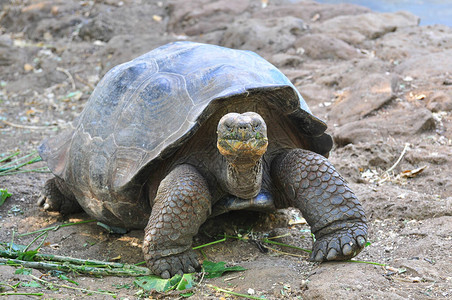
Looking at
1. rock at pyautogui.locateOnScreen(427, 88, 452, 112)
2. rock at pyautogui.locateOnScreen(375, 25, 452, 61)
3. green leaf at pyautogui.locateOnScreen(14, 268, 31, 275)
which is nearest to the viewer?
green leaf at pyautogui.locateOnScreen(14, 268, 31, 275)

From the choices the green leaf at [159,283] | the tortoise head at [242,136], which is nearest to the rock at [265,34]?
the tortoise head at [242,136]

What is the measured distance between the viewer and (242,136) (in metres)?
2.77

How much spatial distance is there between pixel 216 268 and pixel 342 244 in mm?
699

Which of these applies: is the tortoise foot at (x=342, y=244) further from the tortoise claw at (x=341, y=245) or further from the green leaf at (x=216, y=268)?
the green leaf at (x=216, y=268)

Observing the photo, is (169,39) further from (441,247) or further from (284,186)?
(441,247)

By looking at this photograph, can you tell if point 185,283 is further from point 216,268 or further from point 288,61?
point 288,61

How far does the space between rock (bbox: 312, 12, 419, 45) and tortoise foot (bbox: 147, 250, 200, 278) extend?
5.40m

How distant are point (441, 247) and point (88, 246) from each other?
7.29ft

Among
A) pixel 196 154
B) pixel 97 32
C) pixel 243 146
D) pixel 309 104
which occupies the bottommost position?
pixel 97 32

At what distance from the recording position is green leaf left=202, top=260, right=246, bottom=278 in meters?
3.08

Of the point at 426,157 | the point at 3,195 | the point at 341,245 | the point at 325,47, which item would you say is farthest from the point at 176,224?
the point at 325,47

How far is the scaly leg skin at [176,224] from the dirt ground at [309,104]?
23cm

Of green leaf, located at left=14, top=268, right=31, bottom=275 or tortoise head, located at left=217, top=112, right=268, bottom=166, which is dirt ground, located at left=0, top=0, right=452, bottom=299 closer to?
green leaf, located at left=14, top=268, right=31, bottom=275

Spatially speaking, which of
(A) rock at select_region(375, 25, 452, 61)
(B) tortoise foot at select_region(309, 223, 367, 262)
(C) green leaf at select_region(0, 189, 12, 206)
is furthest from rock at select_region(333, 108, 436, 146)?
(C) green leaf at select_region(0, 189, 12, 206)
